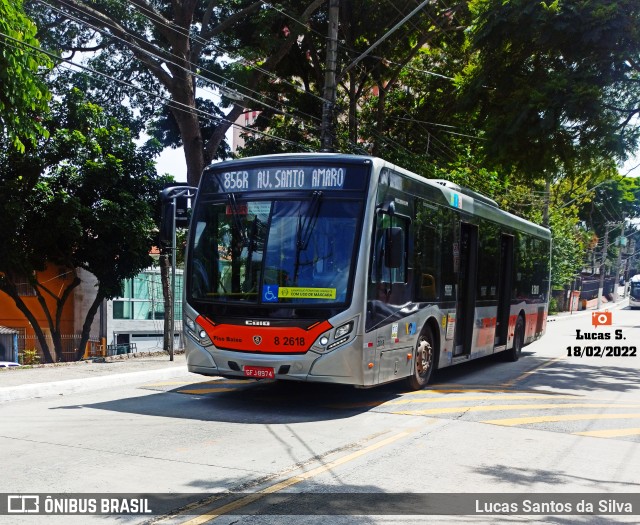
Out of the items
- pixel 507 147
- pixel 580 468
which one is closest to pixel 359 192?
pixel 580 468

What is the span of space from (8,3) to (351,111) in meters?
15.2

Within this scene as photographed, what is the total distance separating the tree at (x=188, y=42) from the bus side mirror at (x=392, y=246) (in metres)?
9.64

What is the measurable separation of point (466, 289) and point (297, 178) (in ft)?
16.8

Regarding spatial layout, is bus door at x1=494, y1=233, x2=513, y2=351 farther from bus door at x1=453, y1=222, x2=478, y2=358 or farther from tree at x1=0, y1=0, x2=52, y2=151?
tree at x1=0, y1=0, x2=52, y2=151

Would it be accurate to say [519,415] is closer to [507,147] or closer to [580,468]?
[580,468]

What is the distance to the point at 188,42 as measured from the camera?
65.9 ft

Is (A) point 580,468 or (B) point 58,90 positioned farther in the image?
(B) point 58,90

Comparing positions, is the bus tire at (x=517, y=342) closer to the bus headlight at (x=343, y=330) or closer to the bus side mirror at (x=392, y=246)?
the bus side mirror at (x=392, y=246)

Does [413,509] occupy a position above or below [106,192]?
below

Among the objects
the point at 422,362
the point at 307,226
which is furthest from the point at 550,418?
the point at 307,226

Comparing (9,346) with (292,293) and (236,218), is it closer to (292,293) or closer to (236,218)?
(236,218)

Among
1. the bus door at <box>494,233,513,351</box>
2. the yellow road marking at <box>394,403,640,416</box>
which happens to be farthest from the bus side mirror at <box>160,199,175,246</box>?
the bus door at <box>494,233,513,351</box>

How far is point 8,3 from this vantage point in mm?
12352

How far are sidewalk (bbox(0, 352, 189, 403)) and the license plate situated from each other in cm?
330
